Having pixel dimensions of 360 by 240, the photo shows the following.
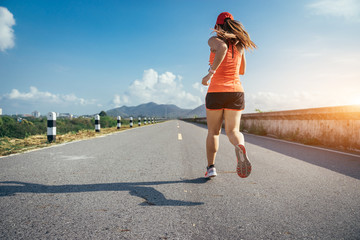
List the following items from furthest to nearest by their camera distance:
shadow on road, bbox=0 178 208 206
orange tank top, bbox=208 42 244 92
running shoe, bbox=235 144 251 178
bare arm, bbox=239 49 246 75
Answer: bare arm, bbox=239 49 246 75
orange tank top, bbox=208 42 244 92
running shoe, bbox=235 144 251 178
shadow on road, bbox=0 178 208 206

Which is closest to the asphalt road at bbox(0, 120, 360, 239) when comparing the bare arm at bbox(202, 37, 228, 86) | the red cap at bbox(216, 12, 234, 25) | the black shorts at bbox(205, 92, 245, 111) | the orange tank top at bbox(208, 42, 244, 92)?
the black shorts at bbox(205, 92, 245, 111)

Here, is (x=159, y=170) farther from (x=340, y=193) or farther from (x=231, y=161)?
(x=340, y=193)

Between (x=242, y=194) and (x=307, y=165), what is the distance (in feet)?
6.83

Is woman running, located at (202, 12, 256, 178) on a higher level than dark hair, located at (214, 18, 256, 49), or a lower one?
lower

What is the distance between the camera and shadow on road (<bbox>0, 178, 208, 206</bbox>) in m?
2.14

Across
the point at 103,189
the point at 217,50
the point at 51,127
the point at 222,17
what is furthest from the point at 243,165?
the point at 51,127

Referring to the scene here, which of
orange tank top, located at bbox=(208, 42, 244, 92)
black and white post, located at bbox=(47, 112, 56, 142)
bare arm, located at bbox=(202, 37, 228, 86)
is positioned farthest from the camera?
black and white post, located at bbox=(47, 112, 56, 142)

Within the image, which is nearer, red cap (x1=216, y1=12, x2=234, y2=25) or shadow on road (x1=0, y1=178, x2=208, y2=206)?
shadow on road (x1=0, y1=178, x2=208, y2=206)

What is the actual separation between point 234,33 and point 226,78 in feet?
1.79

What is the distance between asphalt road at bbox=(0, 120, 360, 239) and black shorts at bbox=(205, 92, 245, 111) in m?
0.92

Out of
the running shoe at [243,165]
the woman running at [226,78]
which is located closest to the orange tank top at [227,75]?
the woman running at [226,78]

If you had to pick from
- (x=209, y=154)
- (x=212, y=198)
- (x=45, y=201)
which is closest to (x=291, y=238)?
(x=212, y=198)

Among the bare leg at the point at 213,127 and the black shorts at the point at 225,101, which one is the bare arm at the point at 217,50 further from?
the bare leg at the point at 213,127

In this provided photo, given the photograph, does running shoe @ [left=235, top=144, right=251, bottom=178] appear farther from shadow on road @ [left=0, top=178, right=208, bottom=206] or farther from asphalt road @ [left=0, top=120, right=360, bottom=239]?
shadow on road @ [left=0, top=178, right=208, bottom=206]
